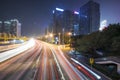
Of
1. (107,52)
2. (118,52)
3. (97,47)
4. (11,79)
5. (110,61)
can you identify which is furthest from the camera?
(97,47)

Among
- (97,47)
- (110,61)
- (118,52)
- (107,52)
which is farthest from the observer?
(97,47)

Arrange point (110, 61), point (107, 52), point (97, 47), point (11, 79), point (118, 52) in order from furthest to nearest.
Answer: point (97, 47) < point (107, 52) < point (118, 52) < point (110, 61) < point (11, 79)

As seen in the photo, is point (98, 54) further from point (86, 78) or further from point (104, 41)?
point (86, 78)

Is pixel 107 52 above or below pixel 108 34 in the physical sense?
below

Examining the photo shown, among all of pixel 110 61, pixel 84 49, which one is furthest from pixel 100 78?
pixel 84 49

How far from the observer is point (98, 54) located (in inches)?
3027

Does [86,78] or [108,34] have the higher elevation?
[108,34]

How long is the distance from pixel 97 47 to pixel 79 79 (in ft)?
151

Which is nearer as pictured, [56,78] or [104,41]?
[56,78]

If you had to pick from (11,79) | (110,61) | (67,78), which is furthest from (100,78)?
(110,61)

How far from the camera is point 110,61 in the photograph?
53531mm

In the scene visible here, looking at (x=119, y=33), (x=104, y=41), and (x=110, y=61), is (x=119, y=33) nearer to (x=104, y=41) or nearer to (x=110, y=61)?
(x=104, y=41)

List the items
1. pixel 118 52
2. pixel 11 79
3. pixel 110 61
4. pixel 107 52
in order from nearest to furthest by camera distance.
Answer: pixel 11 79
pixel 110 61
pixel 118 52
pixel 107 52

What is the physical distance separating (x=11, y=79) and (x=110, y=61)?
27.1m
